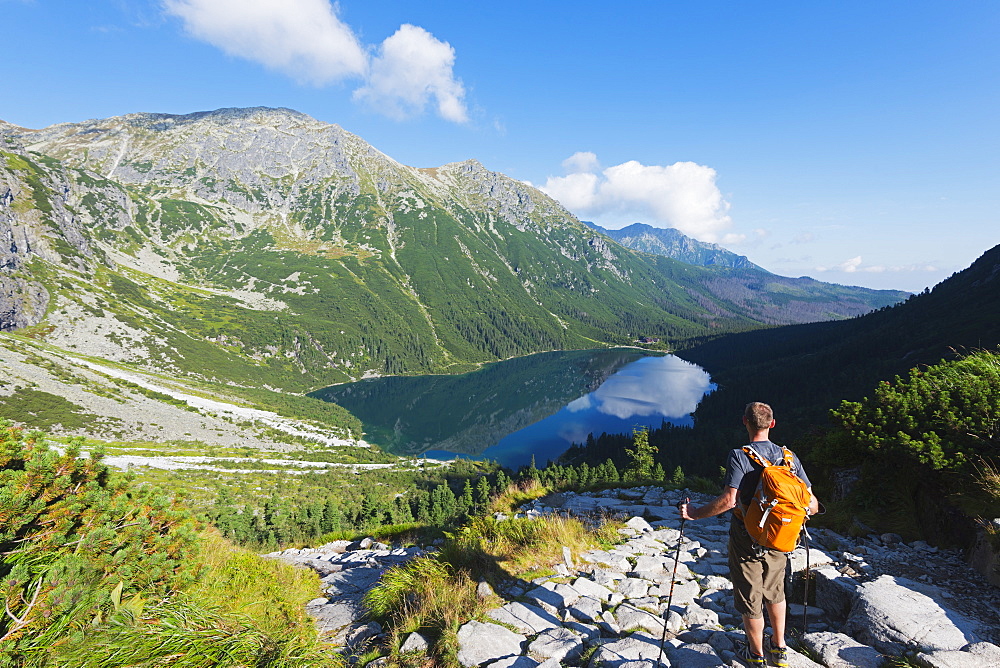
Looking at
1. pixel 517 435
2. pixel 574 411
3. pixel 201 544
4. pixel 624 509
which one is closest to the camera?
pixel 201 544

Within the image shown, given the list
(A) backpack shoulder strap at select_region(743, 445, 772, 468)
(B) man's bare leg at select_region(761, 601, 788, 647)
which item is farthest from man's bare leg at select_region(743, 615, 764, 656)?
(A) backpack shoulder strap at select_region(743, 445, 772, 468)

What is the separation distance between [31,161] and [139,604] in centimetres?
29050

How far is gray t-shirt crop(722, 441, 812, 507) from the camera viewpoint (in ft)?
15.4

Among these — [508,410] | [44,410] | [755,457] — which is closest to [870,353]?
[508,410]

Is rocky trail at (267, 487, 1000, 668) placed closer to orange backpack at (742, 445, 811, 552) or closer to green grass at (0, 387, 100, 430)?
orange backpack at (742, 445, 811, 552)

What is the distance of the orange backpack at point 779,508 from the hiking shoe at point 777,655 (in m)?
1.14

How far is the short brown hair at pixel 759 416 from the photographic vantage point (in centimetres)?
479

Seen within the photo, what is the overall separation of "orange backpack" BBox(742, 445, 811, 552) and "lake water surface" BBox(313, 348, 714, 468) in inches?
4311

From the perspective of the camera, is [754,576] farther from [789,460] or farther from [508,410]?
[508,410]

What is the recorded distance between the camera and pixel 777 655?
4.46 m

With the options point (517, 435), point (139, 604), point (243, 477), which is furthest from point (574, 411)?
point (139, 604)

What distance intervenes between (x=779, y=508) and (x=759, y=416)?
41.5 inches

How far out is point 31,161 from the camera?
7288 inches

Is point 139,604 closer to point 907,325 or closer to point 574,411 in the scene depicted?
point 574,411
